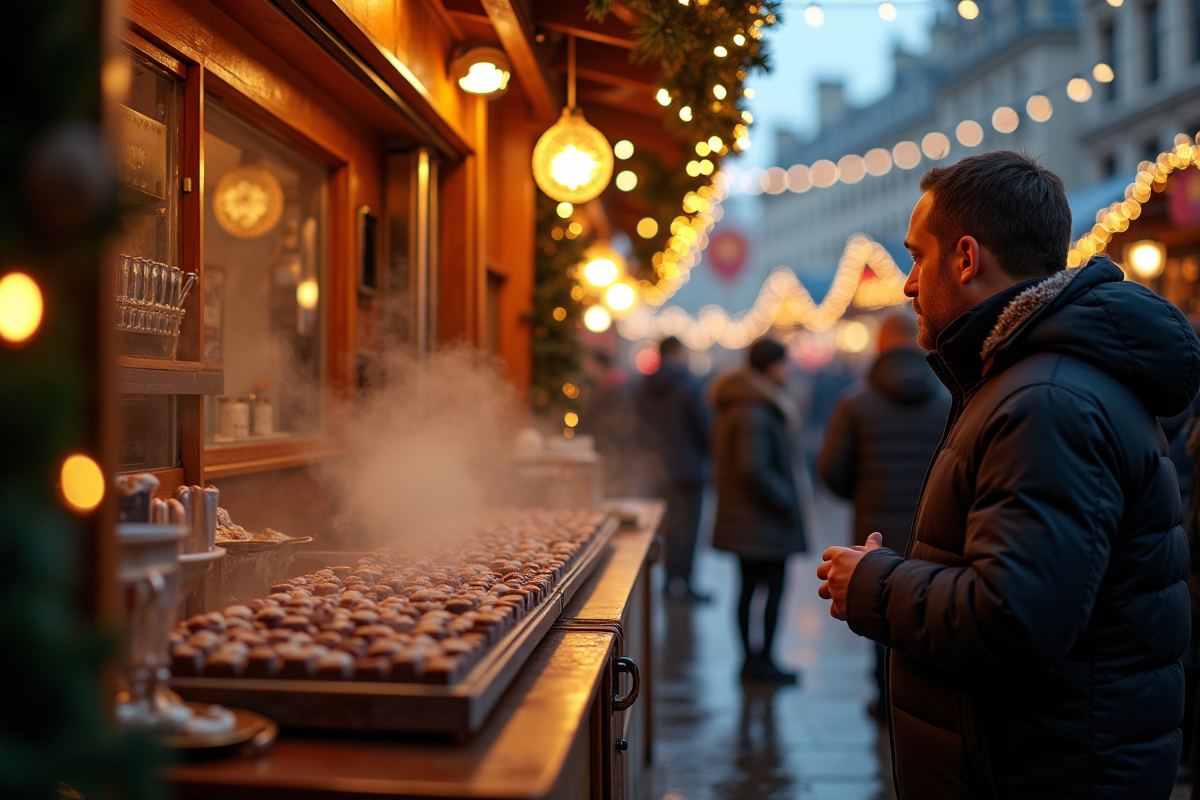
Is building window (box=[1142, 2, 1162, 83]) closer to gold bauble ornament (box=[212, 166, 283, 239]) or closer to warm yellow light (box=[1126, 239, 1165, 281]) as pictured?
warm yellow light (box=[1126, 239, 1165, 281])

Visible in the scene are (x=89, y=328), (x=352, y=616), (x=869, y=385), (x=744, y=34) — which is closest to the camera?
(x=89, y=328)

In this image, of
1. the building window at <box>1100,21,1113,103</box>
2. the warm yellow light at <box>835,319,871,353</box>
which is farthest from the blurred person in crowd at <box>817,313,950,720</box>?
the building window at <box>1100,21,1113,103</box>

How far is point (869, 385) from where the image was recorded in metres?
5.57

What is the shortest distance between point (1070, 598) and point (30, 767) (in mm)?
1588

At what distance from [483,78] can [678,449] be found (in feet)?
17.4

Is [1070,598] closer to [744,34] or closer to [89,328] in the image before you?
[89,328]

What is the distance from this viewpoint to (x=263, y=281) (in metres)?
4.07

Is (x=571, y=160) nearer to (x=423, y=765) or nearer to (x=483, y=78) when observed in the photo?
(x=483, y=78)

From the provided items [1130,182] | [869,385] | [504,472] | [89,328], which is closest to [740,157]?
[869,385]

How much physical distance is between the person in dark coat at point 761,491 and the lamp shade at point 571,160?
79.2 inches

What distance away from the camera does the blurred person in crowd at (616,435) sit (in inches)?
376

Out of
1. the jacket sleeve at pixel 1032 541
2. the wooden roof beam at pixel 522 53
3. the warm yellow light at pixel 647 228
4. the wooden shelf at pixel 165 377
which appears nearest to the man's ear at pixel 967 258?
the jacket sleeve at pixel 1032 541

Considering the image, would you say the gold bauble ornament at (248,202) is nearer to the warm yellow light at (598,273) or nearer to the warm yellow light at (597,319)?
the warm yellow light at (598,273)

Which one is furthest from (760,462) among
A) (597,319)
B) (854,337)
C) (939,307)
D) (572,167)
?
(854,337)
